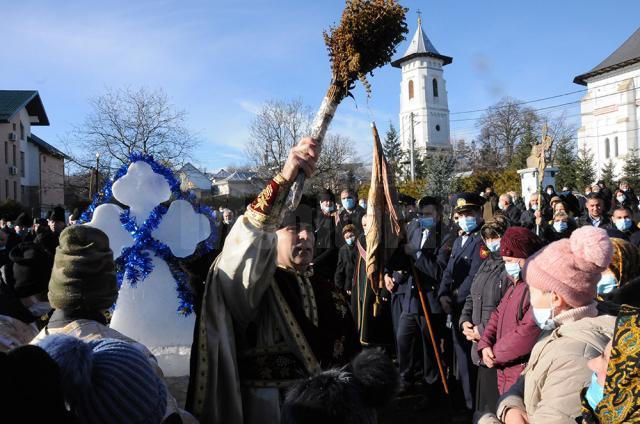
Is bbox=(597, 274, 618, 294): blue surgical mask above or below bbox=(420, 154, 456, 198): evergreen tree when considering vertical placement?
below

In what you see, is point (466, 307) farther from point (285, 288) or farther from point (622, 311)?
point (622, 311)

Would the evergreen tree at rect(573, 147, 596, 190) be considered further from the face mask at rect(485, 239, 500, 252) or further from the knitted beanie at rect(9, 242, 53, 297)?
the knitted beanie at rect(9, 242, 53, 297)

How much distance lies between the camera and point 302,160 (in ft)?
7.55

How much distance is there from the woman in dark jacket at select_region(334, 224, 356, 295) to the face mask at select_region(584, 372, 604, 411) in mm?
6471

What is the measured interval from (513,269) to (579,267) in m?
1.75

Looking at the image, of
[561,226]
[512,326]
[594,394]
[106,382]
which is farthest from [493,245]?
[106,382]

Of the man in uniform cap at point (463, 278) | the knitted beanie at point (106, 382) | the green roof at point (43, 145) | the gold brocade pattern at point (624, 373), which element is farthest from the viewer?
the green roof at point (43, 145)

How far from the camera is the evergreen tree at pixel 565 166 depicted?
36.0 metres

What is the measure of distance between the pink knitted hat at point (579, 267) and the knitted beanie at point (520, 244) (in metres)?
1.65

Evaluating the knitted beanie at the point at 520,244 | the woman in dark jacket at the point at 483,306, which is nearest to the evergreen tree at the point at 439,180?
the woman in dark jacket at the point at 483,306

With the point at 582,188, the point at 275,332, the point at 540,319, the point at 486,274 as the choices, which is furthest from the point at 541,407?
the point at 582,188

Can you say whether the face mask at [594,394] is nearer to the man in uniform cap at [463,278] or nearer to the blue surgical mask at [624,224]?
the man in uniform cap at [463,278]

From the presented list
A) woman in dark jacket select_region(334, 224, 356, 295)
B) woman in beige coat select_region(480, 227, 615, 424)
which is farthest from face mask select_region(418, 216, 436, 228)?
woman in beige coat select_region(480, 227, 615, 424)

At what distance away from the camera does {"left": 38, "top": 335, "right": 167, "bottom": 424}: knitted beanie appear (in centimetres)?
142
